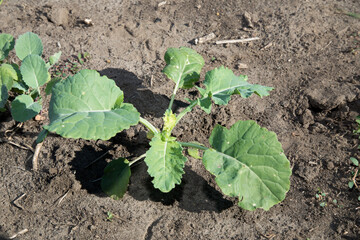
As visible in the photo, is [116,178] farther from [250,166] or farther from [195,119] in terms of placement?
[250,166]

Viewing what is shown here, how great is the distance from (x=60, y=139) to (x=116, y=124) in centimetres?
105

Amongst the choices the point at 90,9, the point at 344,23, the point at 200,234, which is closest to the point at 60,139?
the point at 200,234

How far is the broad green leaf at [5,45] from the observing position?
3.54 meters

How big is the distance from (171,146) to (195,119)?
0.67m

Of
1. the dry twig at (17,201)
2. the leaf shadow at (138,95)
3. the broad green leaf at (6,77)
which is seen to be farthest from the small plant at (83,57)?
the dry twig at (17,201)

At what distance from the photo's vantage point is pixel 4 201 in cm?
299

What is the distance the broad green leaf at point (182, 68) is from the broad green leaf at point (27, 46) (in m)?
1.26

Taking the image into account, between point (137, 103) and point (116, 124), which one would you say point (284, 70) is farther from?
point (116, 124)

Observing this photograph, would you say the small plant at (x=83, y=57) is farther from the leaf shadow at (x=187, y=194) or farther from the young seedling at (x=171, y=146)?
the leaf shadow at (x=187, y=194)

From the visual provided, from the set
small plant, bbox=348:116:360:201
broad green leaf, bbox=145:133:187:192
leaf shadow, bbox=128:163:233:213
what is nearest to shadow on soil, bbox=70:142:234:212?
leaf shadow, bbox=128:163:233:213

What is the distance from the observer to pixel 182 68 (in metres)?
3.43

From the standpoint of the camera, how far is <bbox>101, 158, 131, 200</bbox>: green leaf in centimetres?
293

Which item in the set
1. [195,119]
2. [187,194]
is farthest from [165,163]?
[195,119]

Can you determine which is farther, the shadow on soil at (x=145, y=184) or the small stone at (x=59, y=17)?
the small stone at (x=59, y=17)
